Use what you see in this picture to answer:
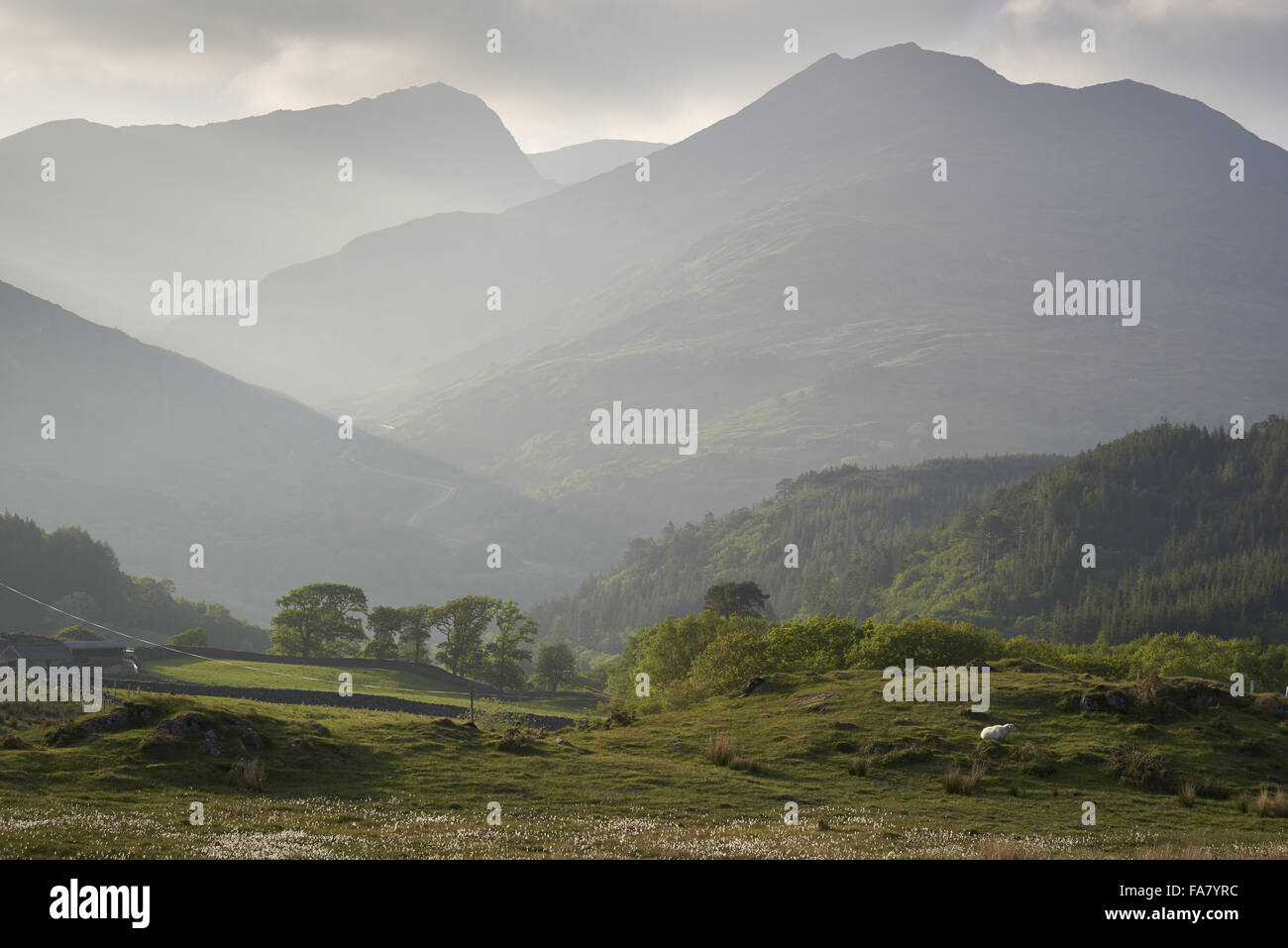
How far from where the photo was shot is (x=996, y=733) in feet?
152

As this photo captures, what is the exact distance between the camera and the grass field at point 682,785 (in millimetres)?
22234

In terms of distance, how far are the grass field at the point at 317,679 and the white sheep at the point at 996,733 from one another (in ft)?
201

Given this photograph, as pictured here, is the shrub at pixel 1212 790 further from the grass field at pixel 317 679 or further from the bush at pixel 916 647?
the grass field at pixel 317 679

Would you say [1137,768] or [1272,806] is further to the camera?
[1137,768]

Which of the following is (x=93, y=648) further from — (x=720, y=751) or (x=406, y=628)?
(x=720, y=751)

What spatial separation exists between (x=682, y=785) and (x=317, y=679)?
234ft

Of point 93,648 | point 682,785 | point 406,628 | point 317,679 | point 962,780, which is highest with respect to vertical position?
point 682,785

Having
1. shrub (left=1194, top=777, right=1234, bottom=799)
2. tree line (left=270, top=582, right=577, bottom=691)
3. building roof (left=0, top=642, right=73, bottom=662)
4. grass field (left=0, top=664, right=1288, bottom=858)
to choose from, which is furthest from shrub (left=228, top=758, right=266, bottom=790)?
tree line (left=270, top=582, right=577, bottom=691)

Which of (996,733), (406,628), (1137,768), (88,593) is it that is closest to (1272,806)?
(1137,768)

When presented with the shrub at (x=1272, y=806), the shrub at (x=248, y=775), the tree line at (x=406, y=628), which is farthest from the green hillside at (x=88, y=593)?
the shrub at (x=1272, y=806)

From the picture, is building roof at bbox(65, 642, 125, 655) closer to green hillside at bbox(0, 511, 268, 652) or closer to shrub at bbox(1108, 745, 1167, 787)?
green hillside at bbox(0, 511, 268, 652)

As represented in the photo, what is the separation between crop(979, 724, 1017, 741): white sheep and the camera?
46062 mm

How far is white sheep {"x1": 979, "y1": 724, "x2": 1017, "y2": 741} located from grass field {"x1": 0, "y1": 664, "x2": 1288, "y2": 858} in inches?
26.6
